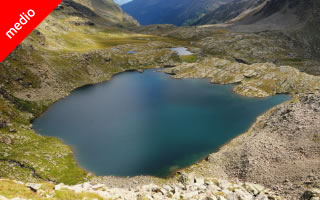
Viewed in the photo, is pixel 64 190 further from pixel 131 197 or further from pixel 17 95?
pixel 17 95

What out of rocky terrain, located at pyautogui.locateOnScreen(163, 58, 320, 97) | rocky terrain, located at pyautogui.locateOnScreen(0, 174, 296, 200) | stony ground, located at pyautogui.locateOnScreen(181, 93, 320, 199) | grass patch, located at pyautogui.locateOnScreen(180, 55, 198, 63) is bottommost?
rocky terrain, located at pyautogui.locateOnScreen(0, 174, 296, 200)

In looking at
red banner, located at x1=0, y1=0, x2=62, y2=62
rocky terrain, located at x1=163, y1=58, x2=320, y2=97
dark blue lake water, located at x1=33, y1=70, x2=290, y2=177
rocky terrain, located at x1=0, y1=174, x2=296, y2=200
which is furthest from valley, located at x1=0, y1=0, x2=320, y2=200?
red banner, located at x1=0, y1=0, x2=62, y2=62

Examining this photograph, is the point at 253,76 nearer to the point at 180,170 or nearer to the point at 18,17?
the point at 180,170

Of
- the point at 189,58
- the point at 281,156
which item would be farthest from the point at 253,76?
the point at 281,156

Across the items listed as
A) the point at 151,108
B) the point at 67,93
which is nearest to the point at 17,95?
the point at 67,93

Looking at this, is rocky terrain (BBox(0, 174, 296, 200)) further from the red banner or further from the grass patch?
the grass patch

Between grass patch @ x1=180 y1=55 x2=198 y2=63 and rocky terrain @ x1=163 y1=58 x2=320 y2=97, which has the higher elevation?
grass patch @ x1=180 y1=55 x2=198 y2=63

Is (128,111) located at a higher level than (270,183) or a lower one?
higher
